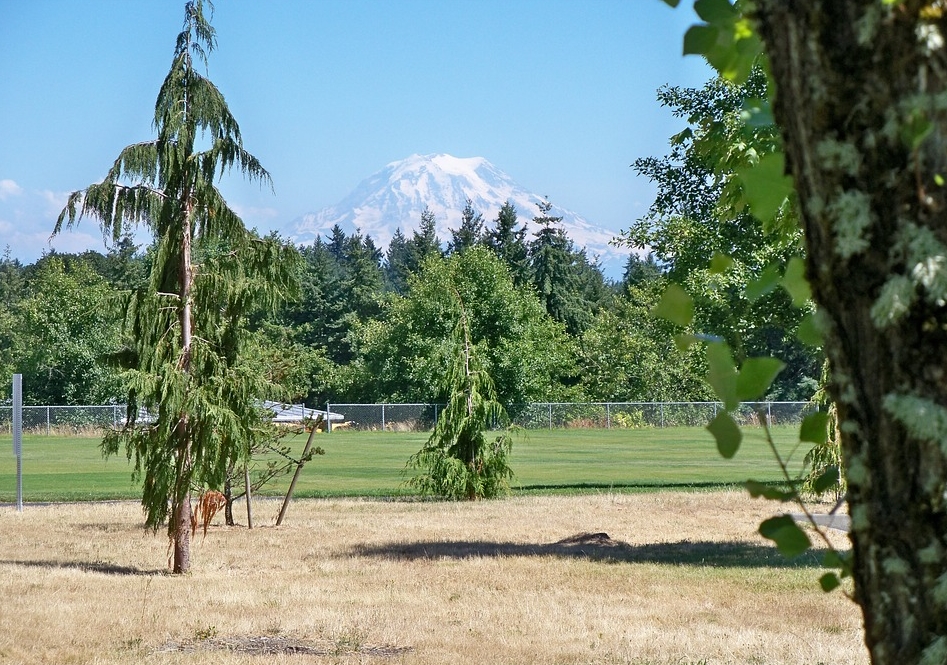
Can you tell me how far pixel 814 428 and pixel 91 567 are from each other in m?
10.6

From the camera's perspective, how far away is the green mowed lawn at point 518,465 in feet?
71.8

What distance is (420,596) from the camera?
28.8 ft

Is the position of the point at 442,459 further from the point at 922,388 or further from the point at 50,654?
the point at 922,388

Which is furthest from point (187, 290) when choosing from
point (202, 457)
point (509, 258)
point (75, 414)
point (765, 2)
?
point (509, 258)

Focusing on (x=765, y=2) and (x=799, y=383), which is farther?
(x=799, y=383)

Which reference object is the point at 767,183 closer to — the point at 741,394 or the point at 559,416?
the point at 741,394

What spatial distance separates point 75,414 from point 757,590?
45.3 meters

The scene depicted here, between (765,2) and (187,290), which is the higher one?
(187,290)

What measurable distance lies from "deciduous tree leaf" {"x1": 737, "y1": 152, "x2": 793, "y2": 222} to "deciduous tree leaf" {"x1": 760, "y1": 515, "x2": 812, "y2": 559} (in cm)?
38

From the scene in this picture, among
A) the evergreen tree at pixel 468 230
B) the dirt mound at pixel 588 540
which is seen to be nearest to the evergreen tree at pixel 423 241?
the evergreen tree at pixel 468 230

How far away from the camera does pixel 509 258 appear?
246 ft

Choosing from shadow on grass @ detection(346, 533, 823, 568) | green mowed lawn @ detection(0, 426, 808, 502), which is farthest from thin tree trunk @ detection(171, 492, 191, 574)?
green mowed lawn @ detection(0, 426, 808, 502)

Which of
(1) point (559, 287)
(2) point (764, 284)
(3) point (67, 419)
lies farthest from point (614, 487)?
(1) point (559, 287)

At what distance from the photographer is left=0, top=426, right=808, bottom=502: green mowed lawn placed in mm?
21898
